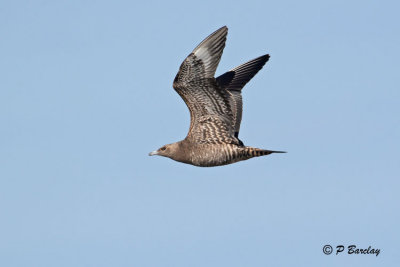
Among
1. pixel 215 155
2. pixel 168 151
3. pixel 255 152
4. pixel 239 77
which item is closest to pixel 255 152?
pixel 255 152

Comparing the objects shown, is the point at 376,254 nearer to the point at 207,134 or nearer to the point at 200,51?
the point at 207,134

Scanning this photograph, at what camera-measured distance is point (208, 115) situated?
19.0 metres

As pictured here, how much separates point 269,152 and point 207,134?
1666 millimetres

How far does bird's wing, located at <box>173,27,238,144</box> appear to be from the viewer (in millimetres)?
17844

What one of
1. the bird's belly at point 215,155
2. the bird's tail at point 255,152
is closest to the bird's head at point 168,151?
the bird's belly at point 215,155

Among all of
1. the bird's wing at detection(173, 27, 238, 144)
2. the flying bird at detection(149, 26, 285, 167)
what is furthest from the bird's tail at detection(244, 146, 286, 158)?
the bird's wing at detection(173, 27, 238, 144)

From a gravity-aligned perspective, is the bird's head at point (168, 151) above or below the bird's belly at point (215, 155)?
above

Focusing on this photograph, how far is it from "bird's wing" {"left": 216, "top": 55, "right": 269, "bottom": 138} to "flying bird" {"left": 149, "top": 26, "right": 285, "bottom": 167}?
20cm

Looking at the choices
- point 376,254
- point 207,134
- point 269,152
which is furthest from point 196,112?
point 376,254

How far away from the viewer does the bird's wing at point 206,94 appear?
17.8 meters

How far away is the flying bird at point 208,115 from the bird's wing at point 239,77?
8.0 inches

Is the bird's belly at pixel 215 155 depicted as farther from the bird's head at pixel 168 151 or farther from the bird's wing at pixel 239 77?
the bird's wing at pixel 239 77

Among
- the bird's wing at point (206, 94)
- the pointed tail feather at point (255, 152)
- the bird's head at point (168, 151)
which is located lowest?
the pointed tail feather at point (255, 152)

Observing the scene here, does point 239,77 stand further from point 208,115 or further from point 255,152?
point 255,152
